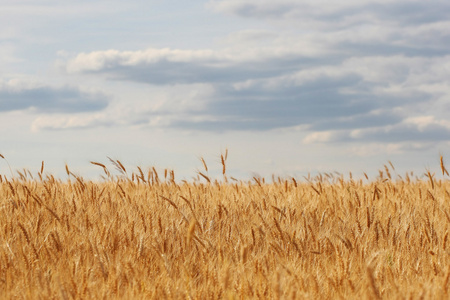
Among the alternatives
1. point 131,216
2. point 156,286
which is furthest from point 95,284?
point 131,216

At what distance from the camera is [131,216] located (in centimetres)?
407

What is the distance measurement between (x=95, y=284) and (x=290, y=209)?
203cm

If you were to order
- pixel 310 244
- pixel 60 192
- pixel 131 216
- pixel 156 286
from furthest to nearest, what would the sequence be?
pixel 60 192 → pixel 131 216 → pixel 310 244 → pixel 156 286

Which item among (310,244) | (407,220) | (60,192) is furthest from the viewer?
(60,192)

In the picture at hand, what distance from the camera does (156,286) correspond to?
8.49ft

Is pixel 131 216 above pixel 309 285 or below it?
above

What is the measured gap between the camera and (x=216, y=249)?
3.44m

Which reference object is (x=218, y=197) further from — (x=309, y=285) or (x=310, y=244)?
(x=309, y=285)

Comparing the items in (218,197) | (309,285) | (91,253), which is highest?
(218,197)

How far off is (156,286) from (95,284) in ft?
1.08

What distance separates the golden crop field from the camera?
101 inches

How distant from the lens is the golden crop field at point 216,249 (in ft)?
8.39

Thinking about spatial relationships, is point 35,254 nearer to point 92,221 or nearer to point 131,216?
point 92,221

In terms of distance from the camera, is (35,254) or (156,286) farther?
(35,254)
